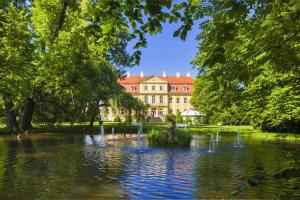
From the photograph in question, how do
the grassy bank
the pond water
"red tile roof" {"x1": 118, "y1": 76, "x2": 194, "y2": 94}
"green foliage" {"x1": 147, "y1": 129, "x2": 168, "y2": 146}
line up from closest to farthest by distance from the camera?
the pond water
"green foliage" {"x1": 147, "y1": 129, "x2": 168, "y2": 146}
the grassy bank
"red tile roof" {"x1": 118, "y1": 76, "x2": 194, "y2": 94}

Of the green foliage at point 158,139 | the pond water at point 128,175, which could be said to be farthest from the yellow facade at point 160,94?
the pond water at point 128,175

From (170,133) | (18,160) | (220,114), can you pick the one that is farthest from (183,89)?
(18,160)

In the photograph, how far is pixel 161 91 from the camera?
88562mm

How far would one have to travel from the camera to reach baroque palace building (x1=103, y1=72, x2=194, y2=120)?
88.2 metres

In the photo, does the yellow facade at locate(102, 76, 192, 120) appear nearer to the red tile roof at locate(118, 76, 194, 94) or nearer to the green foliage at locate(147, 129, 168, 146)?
the red tile roof at locate(118, 76, 194, 94)

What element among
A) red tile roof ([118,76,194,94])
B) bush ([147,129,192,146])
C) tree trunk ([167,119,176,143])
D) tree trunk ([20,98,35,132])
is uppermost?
red tile roof ([118,76,194,94])

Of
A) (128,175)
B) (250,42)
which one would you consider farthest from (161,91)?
(250,42)

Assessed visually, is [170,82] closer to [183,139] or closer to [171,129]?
[171,129]

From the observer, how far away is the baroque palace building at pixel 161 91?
88.2 meters

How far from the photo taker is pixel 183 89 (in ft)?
297

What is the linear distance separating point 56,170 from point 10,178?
1.61m

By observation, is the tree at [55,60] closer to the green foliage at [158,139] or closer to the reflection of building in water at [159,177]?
the green foliage at [158,139]

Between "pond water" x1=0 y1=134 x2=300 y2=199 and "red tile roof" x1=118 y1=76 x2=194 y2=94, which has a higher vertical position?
"red tile roof" x1=118 y1=76 x2=194 y2=94

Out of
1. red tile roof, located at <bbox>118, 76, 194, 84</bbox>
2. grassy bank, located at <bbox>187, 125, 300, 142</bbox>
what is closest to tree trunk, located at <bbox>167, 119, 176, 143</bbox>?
grassy bank, located at <bbox>187, 125, 300, 142</bbox>
